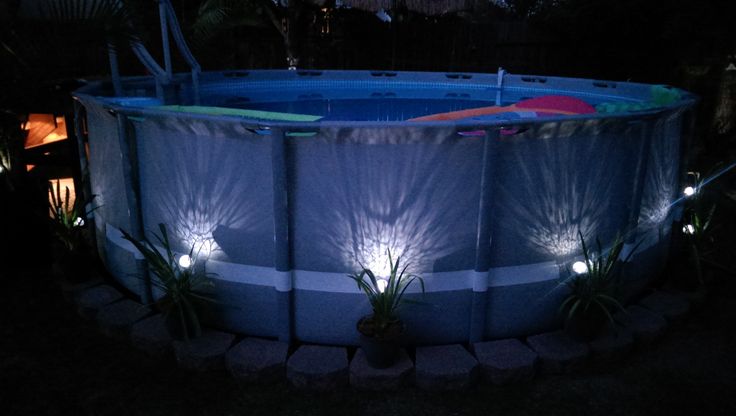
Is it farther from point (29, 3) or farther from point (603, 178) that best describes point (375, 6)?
point (603, 178)

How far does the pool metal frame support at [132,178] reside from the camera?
333 centimetres

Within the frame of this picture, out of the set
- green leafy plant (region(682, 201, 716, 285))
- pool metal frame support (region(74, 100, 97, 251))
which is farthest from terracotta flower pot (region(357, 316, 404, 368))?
pool metal frame support (region(74, 100, 97, 251))

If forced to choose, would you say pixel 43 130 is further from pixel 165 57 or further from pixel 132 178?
pixel 132 178

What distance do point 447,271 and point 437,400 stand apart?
0.75 m

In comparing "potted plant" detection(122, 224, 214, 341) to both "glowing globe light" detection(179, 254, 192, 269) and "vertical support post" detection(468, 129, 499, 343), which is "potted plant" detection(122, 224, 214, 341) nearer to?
"glowing globe light" detection(179, 254, 192, 269)

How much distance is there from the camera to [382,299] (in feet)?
9.76

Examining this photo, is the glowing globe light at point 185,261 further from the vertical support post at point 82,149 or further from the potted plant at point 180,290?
the vertical support post at point 82,149

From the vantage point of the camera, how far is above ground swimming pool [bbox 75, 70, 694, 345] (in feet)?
9.59

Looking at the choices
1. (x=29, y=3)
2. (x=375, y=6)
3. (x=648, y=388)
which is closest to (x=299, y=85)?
(x=375, y=6)

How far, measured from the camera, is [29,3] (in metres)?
3.96

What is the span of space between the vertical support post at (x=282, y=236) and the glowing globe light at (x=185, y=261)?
2.00 feet

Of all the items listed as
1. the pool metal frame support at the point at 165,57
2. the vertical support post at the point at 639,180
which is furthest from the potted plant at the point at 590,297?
the pool metal frame support at the point at 165,57

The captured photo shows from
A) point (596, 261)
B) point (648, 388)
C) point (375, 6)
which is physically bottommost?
point (648, 388)

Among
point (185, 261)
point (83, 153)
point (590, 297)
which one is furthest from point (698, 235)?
point (83, 153)
